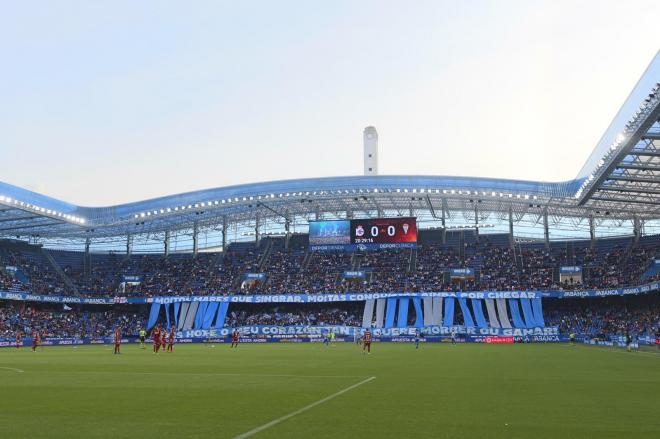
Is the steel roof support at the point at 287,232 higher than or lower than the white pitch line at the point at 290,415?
higher

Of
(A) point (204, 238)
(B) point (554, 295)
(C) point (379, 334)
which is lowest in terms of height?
(C) point (379, 334)

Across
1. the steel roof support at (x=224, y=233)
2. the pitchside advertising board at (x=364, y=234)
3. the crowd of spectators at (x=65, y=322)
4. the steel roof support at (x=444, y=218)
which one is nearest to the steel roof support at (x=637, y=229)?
the steel roof support at (x=444, y=218)

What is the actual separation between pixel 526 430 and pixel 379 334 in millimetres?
55684

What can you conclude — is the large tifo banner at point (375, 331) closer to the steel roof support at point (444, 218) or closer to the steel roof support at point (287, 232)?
the steel roof support at point (444, 218)

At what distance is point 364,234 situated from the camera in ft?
230

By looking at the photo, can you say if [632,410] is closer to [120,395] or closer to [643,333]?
[120,395]

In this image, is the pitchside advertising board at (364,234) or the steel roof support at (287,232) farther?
the steel roof support at (287,232)

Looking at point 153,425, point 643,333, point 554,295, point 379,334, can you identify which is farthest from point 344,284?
point 153,425

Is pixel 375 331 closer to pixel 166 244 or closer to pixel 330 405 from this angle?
→ pixel 166 244

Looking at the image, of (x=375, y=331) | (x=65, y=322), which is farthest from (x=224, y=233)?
(x=375, y=331)

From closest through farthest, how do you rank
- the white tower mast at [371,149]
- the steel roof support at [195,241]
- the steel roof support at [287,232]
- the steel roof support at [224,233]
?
the steel roof support at [224,233]
the steel roof support at [287,232]
the steel roof support at [195,241]
the white tower mast at [371,149]

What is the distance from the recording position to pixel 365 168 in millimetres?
84750

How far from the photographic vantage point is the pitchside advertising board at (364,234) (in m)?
69.3

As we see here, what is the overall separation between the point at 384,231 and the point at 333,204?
754 cm
